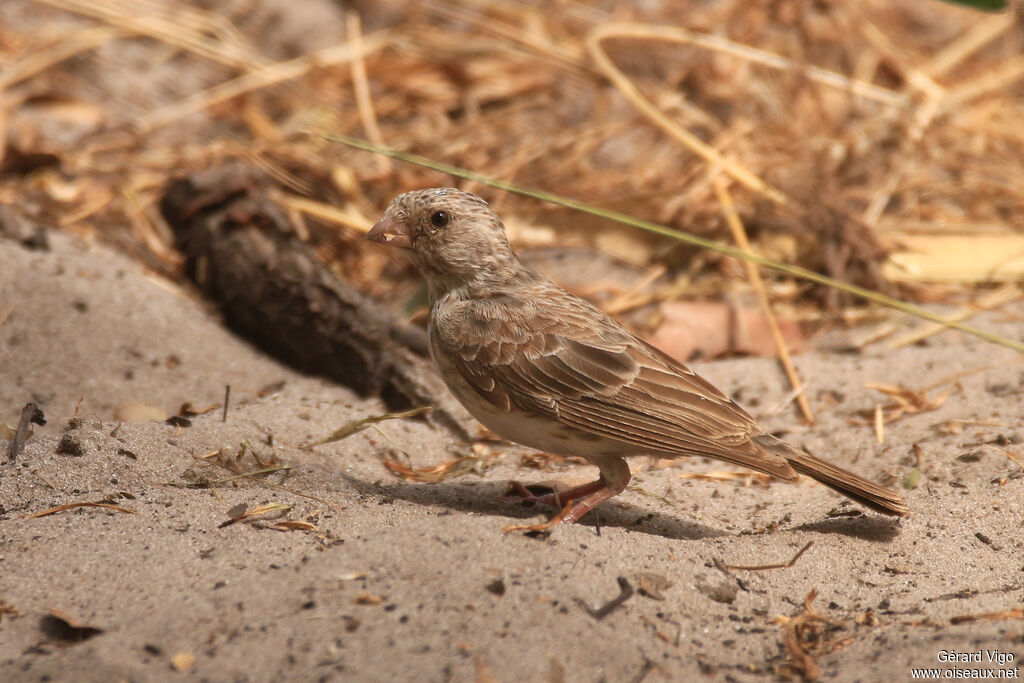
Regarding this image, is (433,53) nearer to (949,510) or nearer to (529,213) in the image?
(529,213)

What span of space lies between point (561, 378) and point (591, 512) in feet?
1.86

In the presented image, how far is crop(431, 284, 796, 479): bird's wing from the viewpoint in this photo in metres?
3.62

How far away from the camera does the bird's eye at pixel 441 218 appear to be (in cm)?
408

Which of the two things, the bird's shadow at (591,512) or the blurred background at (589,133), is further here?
the blurred background at (589,133)

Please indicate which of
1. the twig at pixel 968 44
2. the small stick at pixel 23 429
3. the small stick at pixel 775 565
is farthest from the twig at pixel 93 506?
the twig at pixel 968 44

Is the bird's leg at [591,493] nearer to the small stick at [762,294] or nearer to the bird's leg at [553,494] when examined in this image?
the bird's leg at [553,494]

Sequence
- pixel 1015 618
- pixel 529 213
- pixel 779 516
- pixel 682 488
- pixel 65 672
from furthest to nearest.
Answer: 1. pixel 529 213
2. pixel 682 488
3. pixel 779 516
4. pixel 1015 618
5. pixel 65 672

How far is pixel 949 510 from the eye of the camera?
3697 mm

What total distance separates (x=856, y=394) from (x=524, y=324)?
78.8 inches

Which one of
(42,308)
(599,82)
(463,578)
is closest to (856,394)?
(463,578)

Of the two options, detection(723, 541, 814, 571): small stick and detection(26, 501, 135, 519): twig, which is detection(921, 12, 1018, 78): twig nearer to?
detection(723, 541, 814, 571): small stick

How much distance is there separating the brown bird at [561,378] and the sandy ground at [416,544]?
0.86 ft

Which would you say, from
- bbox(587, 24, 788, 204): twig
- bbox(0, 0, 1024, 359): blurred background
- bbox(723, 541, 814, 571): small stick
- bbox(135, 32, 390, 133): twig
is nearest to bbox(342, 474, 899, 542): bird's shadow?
bbox(723, 541, 814, 571): small stick

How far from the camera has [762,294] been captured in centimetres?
559
